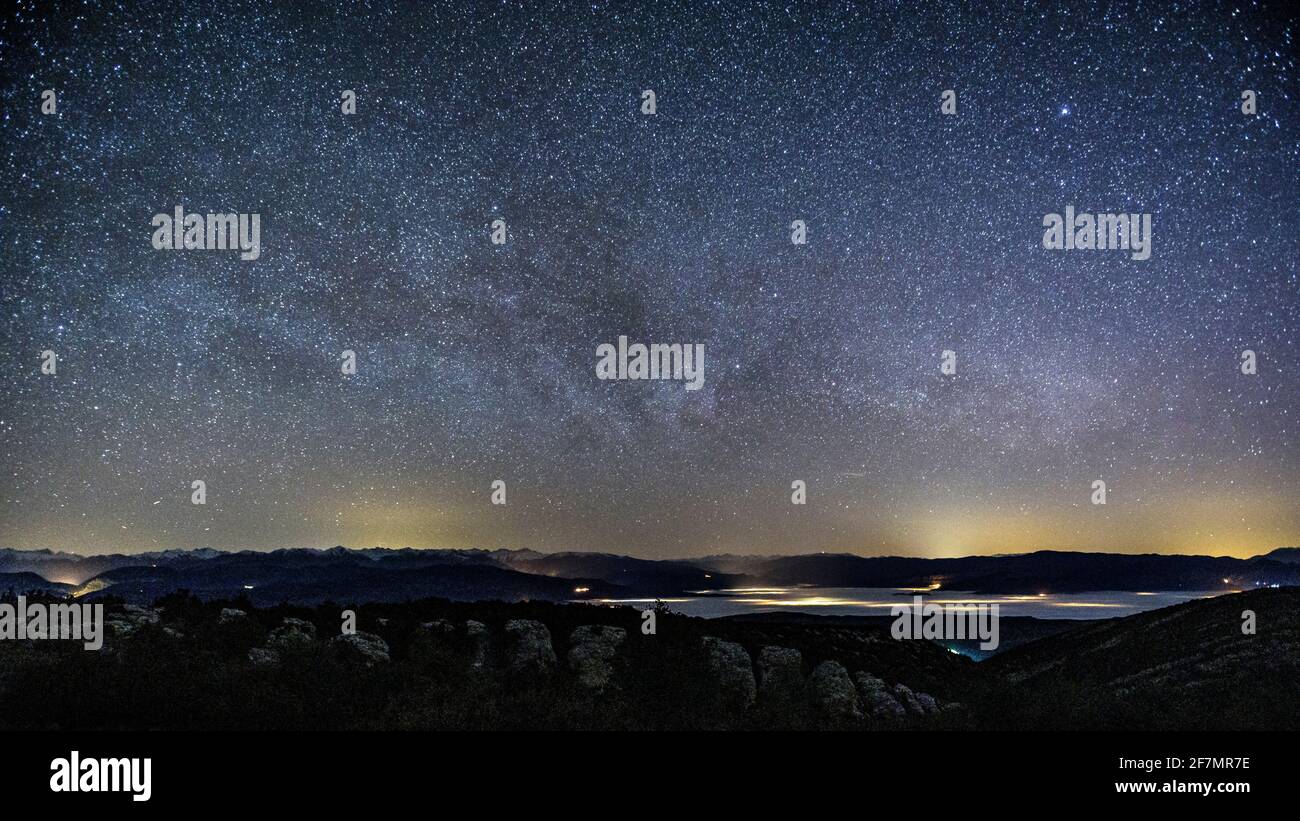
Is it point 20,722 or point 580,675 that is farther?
point 580,675

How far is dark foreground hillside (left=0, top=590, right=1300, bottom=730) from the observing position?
12.4 meters

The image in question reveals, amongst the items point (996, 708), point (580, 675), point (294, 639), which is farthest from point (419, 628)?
point (996, 708)

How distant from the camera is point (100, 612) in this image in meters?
16.2

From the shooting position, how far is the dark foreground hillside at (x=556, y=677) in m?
12.4

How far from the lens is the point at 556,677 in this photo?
1736cm

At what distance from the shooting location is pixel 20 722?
11.7m

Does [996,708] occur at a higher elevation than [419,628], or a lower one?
lower

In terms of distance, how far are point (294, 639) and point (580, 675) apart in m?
7.17
